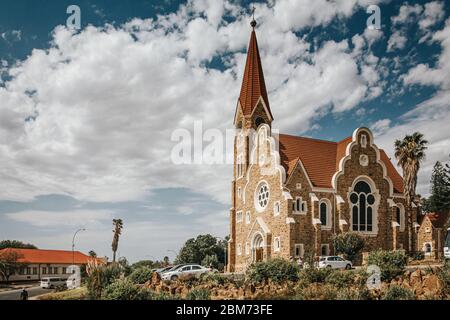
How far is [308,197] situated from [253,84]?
16.7m

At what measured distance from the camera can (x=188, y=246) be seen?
6156 cm

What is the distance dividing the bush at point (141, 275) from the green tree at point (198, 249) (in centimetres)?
3023

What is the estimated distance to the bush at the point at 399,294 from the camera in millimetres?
20719

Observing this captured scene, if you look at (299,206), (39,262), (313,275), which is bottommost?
(39,262)

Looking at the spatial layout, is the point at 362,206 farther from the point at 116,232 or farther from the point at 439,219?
the point at 116,232

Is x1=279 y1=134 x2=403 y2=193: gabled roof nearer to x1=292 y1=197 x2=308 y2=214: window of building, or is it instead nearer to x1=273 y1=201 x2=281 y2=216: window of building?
x1=292 y1=197 x2=308 y2=214: window of building

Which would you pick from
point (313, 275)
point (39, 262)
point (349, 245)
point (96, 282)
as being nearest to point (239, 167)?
point (349, 245)

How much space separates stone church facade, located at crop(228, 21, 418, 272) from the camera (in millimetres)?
42031

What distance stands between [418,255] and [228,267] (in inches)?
753

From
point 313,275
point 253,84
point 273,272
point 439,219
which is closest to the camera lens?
point 313,275

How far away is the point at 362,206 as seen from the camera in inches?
1769
